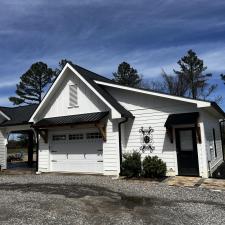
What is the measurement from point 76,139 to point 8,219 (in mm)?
8967

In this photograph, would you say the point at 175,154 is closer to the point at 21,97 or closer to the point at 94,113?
the point at 94,113

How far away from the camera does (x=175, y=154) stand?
43.2ft

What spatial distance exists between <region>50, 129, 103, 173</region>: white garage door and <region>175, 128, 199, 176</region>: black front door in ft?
12.8

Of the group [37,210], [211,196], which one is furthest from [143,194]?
[37,210]

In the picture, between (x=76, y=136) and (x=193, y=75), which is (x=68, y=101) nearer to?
(x=76, y=136)

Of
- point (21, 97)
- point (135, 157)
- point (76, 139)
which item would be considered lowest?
point (135, 157)

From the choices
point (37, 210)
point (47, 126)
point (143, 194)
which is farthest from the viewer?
point (47, 126)

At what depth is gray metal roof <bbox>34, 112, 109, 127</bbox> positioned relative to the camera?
556 inches

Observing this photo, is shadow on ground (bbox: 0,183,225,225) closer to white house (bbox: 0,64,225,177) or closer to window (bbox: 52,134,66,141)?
white house (bbox: 0,64,225,177)

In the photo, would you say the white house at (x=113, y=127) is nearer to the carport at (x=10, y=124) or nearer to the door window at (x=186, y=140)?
the door window at (x=186, y=140)

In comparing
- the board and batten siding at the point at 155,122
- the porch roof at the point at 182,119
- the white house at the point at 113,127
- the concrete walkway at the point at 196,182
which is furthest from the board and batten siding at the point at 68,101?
the concrete walkway at the point at 196,182

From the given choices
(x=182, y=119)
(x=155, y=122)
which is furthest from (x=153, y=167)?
(x=182, y=119)

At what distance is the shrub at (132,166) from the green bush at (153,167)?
14.4 inches

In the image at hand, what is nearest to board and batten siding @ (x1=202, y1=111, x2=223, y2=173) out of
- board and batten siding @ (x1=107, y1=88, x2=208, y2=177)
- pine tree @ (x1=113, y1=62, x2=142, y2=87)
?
board and batten siding @ (x1=107, y1=88, x2=208, y2=177)
